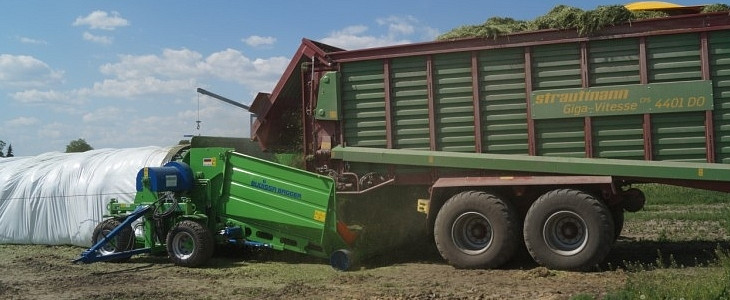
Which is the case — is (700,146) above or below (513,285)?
above

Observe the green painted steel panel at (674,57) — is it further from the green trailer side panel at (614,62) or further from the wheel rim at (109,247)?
the wheel rim at (109,247)

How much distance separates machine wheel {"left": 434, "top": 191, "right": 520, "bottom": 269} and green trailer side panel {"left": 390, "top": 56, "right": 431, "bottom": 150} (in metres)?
1.12

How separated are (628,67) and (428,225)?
10.9 ft

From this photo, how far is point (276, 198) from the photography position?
31.6ft

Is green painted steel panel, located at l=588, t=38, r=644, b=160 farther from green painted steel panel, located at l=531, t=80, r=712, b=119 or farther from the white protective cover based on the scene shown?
the white protective cover

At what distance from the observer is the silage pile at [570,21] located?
28.2 ft

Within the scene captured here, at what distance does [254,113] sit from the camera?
1073cm

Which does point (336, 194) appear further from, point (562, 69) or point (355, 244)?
point (562, 69)

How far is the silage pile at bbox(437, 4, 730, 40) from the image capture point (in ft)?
28.2

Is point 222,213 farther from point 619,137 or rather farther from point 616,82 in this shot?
point 616,82

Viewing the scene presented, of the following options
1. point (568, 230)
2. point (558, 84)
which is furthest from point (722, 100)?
point (568, 230)

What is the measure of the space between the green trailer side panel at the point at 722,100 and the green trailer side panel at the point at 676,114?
17 centimetres

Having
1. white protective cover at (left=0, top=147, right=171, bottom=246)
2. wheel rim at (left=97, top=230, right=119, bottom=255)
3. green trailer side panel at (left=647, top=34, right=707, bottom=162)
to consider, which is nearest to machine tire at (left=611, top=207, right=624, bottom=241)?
green trailer side panel at (left=647, top=34, right=707, bottom=162)

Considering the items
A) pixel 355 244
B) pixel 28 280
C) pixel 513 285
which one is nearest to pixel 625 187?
pixel 513 285
